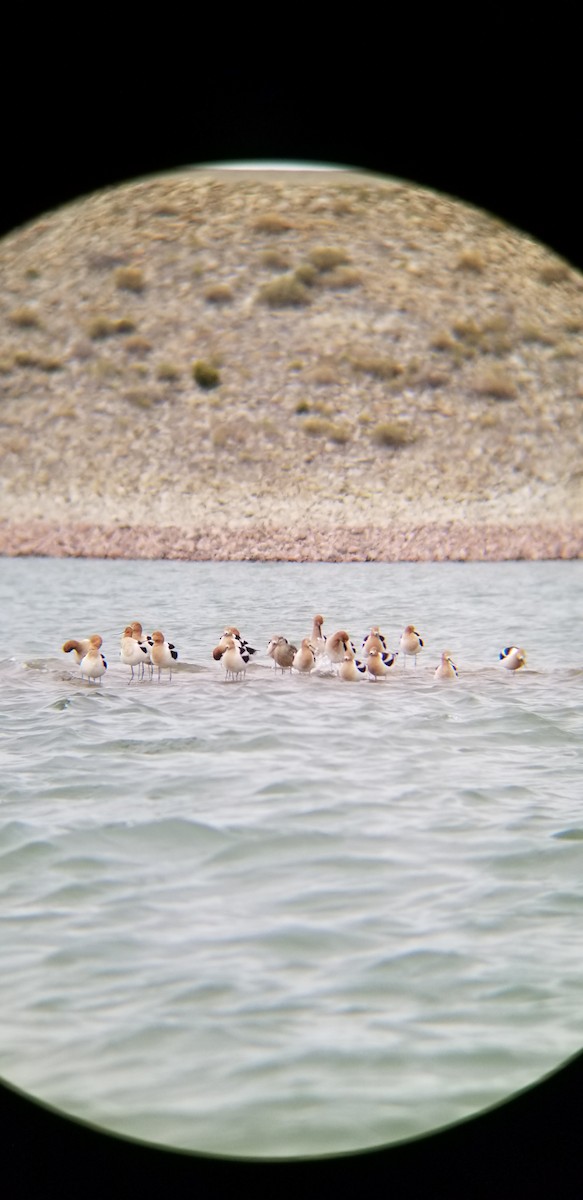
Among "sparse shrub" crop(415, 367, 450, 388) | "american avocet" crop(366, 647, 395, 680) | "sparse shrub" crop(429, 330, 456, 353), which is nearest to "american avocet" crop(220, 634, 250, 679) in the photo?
"american avocet" crop(366, 647, 395, 680)

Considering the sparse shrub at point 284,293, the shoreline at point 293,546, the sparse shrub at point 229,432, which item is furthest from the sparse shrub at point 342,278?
the shoreline at point 293,546

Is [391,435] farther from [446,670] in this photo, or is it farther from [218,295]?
[446,670]

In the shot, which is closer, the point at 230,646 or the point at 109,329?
the point at 230,646

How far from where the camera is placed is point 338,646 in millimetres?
12320

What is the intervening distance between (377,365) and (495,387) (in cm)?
464

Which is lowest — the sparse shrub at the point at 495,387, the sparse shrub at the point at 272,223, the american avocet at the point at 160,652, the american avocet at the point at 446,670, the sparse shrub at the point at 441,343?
the american avocet at the point at 446,670

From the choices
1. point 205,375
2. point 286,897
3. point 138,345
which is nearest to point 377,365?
point 205,375

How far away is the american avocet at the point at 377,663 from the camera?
39.8 feet

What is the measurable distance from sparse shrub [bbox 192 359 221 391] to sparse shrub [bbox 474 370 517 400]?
10079 mm

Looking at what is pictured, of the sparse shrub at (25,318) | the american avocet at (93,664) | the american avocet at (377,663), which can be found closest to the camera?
the american avocet at (93,664)

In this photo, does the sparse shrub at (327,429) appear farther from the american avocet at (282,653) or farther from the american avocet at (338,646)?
the american avocet at (338,646)

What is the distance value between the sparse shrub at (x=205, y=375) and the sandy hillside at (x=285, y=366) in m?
0.11

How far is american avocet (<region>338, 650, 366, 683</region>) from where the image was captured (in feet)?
39.4

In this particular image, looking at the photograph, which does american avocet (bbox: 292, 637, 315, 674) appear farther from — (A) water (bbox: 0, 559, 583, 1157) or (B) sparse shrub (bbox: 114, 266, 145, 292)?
(B) sparse shrub (bbox: 114, 266, 145, 292)
